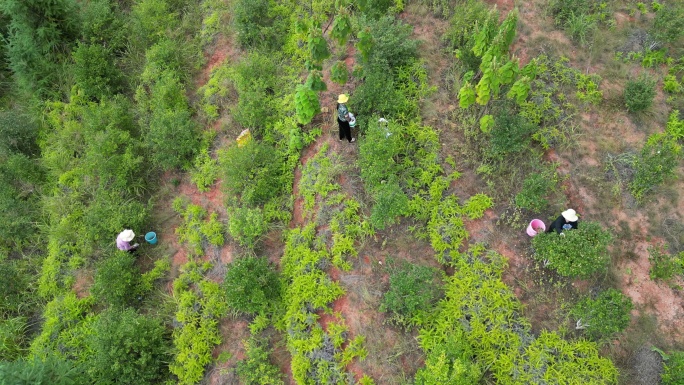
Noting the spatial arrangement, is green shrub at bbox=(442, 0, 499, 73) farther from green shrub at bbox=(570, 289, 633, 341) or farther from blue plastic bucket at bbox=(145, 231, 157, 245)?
blue plastic bucket at bbox=(145, 231, 157, 245)

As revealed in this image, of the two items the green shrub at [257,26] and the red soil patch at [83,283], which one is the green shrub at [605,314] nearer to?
the green shrub at [257,26]

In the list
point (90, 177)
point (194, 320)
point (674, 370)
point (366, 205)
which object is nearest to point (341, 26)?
point (366, 205)

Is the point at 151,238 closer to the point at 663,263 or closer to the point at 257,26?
the point at 257,26

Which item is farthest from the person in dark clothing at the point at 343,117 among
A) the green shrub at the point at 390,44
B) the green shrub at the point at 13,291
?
the green shrub at the point at 13,291

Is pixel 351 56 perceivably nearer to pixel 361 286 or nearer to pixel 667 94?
pixel 361 286

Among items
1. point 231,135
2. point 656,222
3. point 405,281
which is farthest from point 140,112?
point 656,222

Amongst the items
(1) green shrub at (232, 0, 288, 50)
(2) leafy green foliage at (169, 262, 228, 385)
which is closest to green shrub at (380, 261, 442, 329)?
(2) leafy green foliage at (169, 262, 228, 385)
